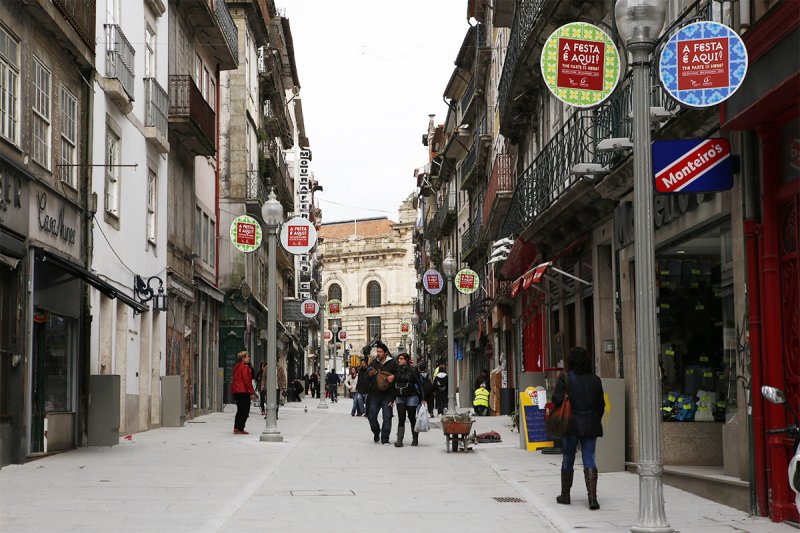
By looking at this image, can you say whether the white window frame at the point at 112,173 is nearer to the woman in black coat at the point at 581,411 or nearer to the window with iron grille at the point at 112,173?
the window with iron grille at the point at 112,173

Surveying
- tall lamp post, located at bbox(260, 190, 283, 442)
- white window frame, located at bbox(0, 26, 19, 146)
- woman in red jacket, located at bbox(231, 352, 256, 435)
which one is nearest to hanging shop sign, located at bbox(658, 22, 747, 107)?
white window frame, located at bbox(0, 26, 19, 146)

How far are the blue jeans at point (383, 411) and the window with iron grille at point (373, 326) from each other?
330ft

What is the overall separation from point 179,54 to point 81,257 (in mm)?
11564

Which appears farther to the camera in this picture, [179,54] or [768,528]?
[179,54]

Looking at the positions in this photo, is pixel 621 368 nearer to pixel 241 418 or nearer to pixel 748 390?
pixel 748 390

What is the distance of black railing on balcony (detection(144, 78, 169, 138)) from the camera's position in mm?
Result: 26266

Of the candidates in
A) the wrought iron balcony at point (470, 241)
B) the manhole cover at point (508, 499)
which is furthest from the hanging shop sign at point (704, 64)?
the wrought iron balcony at point (470, 241)

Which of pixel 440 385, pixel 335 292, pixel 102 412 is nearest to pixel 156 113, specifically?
pixel 102 412

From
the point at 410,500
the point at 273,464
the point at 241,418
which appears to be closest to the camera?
the point at 410,500

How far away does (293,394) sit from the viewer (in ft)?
182

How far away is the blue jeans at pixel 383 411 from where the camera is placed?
72.7 ft

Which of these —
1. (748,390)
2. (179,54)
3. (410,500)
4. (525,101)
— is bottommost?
(410,500)

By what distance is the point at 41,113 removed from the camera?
1800 centimetres

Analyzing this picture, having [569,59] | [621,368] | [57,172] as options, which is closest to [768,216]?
[569,59]
